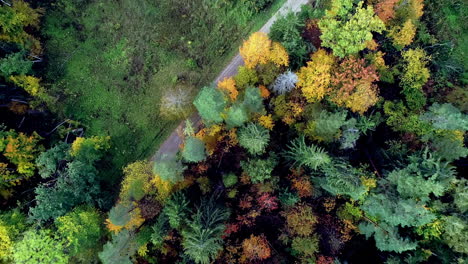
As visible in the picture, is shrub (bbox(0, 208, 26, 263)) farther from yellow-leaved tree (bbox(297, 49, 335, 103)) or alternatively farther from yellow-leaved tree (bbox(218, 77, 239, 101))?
yellow-leaved tree (bbox(297, 49, 335, 103))

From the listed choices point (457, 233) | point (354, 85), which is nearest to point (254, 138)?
point (354, 85)

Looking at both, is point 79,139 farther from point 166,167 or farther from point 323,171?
point 323,171

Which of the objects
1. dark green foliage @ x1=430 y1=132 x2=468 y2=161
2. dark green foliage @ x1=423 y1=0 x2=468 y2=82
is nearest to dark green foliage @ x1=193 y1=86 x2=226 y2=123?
dark green foliage @ x1=430 y1=132 x2=468 y2=161

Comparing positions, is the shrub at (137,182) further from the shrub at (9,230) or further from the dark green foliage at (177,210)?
the shrub at (9,230)

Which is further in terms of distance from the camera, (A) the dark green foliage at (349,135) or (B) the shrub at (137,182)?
(B) the shrub at (137,182)

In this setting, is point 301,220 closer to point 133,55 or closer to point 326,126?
point 326,126

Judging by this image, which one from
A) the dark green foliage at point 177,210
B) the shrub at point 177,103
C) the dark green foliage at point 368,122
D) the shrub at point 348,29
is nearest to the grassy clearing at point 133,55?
the shrub at point 177,103

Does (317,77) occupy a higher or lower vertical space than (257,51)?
lower
